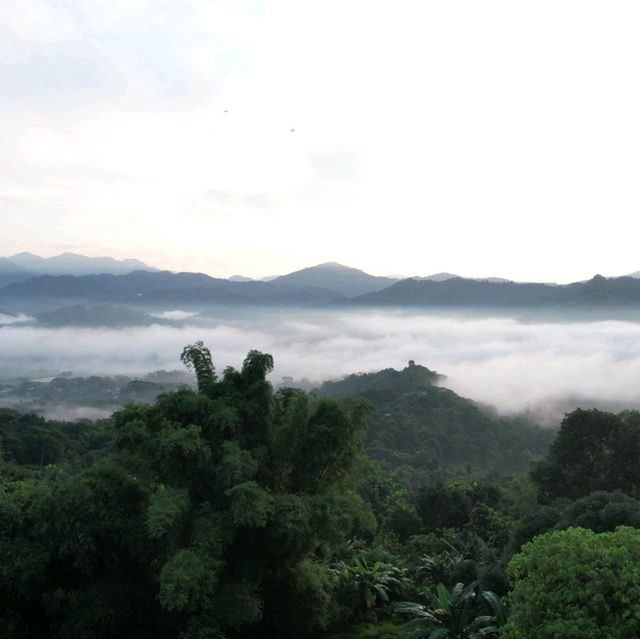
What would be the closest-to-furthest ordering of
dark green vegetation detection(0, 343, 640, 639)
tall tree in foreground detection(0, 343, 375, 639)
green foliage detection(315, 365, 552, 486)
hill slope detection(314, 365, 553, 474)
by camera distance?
dark green vegetation detection(0, 343, 640, 639), tall tree in foreground detection(0, 343, 375, 639), green foliage detection(315, 365, 552, 486), hill slope detection(314, 365, 553, 474)

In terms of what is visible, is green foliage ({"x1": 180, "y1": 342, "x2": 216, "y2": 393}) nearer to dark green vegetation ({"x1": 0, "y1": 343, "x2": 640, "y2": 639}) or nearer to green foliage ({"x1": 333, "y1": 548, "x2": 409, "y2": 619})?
dark green vegetation ({"x1": 0, "y1": 343, "x2": 640, "y2": 639})

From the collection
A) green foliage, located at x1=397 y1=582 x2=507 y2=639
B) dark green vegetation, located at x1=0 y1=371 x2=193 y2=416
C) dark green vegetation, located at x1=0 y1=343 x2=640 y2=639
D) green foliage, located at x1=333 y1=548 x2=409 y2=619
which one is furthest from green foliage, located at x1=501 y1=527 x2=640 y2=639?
dark green vegetation, located at x1=0 y1=371 x2=193 y2=416

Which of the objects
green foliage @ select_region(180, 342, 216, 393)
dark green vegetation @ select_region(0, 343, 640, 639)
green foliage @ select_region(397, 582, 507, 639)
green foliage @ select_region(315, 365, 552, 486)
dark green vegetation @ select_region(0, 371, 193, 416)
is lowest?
dark green vegetation @ select_region(0, 371, 193, 416)

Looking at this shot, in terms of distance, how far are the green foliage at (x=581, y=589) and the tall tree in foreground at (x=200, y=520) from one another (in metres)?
3.81

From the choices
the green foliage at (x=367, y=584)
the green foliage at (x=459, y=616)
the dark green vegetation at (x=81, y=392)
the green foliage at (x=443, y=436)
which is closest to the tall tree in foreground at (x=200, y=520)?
the green foliage at (x=367, y=584)

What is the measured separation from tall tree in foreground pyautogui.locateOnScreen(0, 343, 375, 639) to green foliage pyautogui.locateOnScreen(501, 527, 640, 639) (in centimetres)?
381

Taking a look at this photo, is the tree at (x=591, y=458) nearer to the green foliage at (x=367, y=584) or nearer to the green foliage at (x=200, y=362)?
the green foliage at (x=367, y=584)

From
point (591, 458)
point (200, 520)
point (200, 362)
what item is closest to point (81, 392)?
point (591, 458)

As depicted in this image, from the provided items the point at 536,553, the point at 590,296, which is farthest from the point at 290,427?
the point at 590,296

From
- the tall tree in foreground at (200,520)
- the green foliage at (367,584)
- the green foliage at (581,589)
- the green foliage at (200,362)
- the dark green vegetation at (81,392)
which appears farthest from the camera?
the dark green vegetation at (81,392)

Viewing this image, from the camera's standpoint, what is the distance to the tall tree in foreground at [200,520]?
9.28 m

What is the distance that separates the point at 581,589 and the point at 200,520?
5.79 m

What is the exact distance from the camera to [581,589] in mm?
6676

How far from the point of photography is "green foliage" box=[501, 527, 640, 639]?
6.46 m
